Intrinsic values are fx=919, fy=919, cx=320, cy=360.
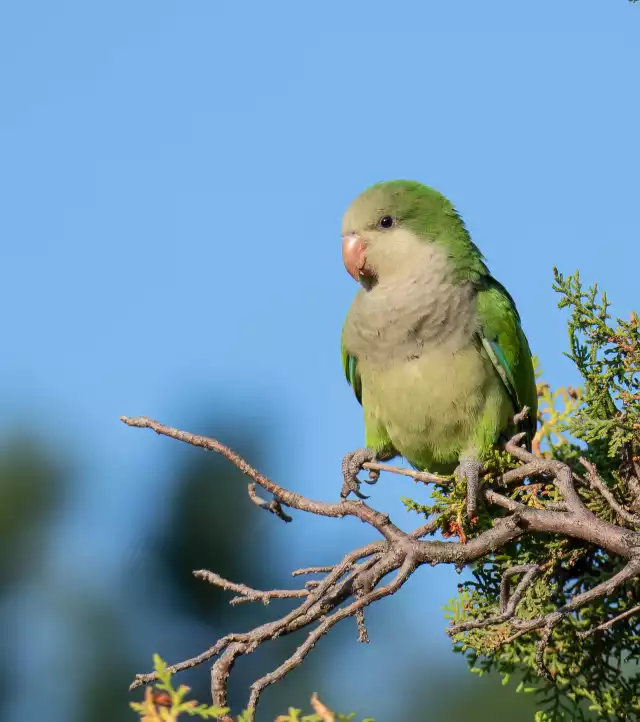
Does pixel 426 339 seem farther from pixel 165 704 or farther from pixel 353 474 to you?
pixel 165 704

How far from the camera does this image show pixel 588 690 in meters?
3.62

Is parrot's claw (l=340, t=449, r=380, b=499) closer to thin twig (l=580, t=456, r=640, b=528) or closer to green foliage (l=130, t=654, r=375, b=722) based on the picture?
thin twig (l=580, t=456, r=640, b=528)

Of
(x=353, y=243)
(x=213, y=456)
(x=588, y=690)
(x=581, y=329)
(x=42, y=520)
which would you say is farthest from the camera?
(x=42, y=520)

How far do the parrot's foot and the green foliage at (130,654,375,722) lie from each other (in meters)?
1.40

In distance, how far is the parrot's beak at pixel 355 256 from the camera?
14.6 feet

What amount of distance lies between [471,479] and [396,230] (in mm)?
1395

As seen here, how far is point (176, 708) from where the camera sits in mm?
2201

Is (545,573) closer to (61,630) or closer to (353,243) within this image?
(353,243)

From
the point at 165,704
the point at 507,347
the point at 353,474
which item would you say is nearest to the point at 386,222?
the point at 507,347

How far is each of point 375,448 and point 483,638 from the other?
1.18 metres

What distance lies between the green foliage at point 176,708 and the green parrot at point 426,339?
189 centimetres

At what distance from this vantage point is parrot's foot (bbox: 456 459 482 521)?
348 cm

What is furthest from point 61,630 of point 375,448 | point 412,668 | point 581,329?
point 581,329

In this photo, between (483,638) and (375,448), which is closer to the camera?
(483,638)
